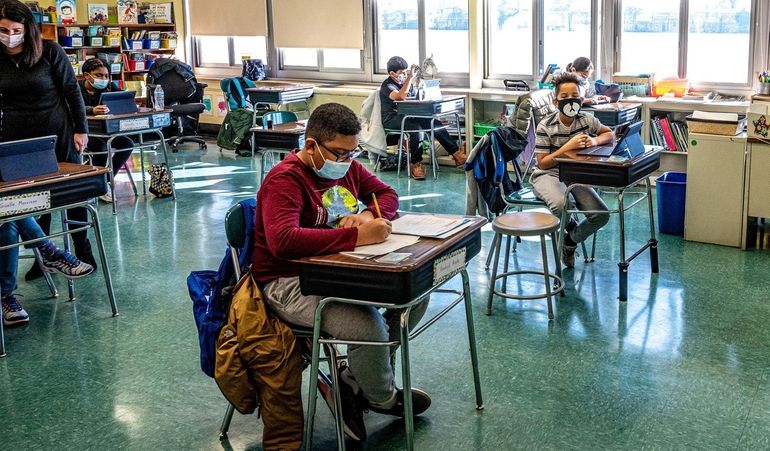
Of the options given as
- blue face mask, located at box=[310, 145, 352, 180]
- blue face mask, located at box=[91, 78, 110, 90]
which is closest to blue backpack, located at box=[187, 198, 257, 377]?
blue face mask, located at box=[310, 145, 352, 180]

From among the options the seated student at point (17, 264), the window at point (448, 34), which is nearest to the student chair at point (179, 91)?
the window at point (448, 34)

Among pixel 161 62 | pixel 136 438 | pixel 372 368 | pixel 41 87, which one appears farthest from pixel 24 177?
pixel 161 62

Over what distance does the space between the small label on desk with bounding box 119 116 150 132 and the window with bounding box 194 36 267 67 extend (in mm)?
3972

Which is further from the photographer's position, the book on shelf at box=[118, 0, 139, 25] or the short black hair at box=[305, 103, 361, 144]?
the book on shelf at box=[118, 0, 139, 25]

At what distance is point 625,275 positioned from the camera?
15.1 ft

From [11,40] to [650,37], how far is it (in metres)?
5.32

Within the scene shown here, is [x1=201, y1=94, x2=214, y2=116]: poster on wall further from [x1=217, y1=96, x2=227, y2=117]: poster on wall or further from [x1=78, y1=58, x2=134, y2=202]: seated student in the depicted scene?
[x1=78, y1=58, x2=134, y2=202]: seated student

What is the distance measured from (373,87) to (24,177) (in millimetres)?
5852

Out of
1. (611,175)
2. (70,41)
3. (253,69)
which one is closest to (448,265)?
(611,175)

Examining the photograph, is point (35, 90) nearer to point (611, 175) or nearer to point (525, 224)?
point (525, 224)

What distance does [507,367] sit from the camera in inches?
150

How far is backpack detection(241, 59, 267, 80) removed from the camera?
414 inches

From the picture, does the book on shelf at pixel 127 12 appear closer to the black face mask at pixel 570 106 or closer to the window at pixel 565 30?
the window at pixel 565 30

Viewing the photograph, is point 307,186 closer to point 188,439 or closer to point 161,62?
point 188,439
